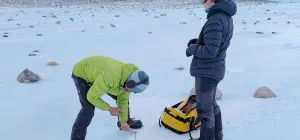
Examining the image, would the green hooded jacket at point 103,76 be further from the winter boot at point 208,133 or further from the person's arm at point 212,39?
the winter boot at point 208,133

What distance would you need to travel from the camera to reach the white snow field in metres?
4.61

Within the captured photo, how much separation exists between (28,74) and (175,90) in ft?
8.47

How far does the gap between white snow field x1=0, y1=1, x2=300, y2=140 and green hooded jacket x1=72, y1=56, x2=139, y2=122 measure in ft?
3.36

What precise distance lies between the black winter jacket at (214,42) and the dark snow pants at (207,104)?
85mm

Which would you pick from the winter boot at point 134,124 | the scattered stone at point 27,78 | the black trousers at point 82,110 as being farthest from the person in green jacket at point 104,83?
the scattered stone at point 27,78

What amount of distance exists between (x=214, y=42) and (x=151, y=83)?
11.2 feet

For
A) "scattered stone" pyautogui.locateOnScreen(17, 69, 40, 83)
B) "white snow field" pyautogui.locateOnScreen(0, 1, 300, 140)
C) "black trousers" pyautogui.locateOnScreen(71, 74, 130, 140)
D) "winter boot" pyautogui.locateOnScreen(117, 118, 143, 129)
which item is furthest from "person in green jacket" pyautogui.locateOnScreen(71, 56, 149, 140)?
"scattered stone" pyautogui.locateOnScreen(17, 69, 40, 83)

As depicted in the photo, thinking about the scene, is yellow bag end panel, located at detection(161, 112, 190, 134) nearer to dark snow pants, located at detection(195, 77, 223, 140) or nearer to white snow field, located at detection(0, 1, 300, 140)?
white snow field, located at detection(0, 1, 300, 140)

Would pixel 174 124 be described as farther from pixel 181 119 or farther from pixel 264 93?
pixel 264 93

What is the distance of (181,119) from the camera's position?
14.6 ft

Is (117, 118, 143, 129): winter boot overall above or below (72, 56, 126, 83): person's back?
below

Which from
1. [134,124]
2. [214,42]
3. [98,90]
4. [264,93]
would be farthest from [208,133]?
[264,93]

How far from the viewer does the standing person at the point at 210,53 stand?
337 cm

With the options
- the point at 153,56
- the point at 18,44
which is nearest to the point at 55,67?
the point at 153,56
